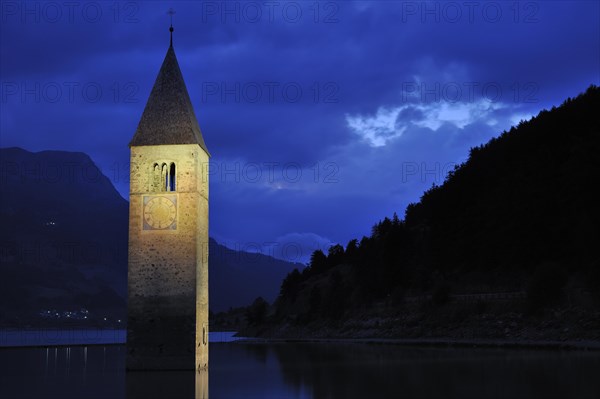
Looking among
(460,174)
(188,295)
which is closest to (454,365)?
(188,295)

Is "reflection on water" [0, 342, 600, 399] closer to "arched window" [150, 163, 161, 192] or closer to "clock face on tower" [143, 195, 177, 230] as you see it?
"clock face on tower" [143, 195, 177, 230]

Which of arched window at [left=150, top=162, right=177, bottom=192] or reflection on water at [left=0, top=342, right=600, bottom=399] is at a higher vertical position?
arched window at [left=150, top=162, right=177, bottom=192]

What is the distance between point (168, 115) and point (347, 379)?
50.0 feet

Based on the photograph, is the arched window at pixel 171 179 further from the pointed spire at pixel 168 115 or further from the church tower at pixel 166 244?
the pointed spire at pixel 168 115

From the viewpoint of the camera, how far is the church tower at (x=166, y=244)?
110 feet

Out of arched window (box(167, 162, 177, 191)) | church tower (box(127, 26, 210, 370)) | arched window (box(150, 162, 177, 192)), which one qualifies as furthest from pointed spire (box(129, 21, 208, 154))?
arched window (box(167, 162, 177, 191))

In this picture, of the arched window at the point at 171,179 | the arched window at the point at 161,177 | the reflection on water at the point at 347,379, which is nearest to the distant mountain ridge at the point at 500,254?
the reflection on water at the point at 347,379

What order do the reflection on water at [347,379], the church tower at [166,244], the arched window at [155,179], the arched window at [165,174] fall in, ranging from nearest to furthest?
the reflection on water at [347,379] < the church tower at [166,244] < the arched window at [155,179] < the arched window at [165,174]

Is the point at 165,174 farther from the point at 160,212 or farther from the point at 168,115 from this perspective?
the point at 168,115

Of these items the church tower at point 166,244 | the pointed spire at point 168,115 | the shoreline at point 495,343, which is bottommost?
the shoreline at point 495,343

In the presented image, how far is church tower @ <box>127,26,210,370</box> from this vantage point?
1320 inches

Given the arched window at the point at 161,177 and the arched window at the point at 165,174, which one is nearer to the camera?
the arched window at the point at 161,177

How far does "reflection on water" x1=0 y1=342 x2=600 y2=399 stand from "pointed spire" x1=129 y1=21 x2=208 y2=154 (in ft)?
36.0

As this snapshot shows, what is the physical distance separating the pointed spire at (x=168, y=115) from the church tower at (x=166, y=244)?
5cm
